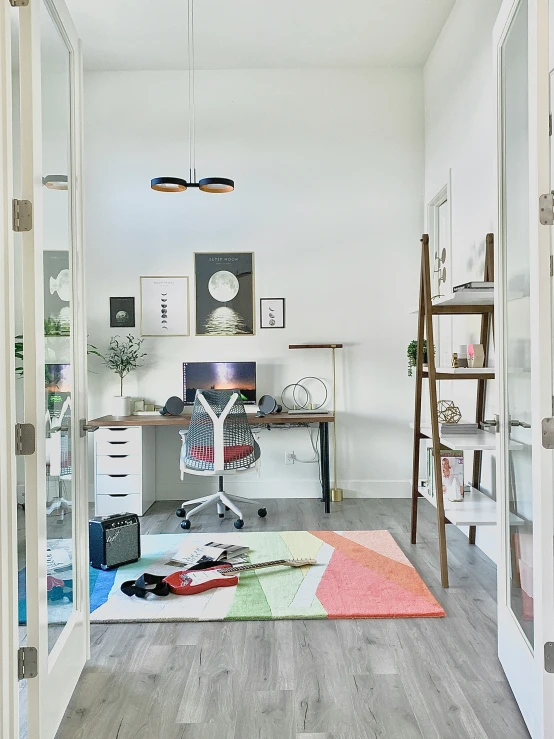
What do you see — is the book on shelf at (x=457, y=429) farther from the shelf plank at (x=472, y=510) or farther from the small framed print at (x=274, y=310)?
the small framed print at (x=274, y=310)

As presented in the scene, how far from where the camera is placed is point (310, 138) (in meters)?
5.21

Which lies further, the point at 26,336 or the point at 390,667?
the point at 390,667

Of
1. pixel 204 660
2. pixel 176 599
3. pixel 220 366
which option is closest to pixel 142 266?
pixel 220 366

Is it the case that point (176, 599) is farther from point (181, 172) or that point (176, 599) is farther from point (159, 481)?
point (181, 172)

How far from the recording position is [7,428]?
1592mm

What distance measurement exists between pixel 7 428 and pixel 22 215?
0.55 meters

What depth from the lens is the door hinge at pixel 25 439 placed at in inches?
65.7

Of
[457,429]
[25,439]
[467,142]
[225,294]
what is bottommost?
[457,429]

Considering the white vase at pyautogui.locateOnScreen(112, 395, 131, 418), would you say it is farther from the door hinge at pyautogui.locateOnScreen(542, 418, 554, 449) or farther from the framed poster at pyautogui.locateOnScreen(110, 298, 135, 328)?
the door hinge at pyautogui.locateOnScreen(542, 418, 554, 449)

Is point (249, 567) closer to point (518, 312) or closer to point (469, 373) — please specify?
point (469, 373)

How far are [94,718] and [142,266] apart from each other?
381cm

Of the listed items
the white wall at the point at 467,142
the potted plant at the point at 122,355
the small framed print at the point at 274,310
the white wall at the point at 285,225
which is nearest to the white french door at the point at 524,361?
the white wall at the point at 467,142

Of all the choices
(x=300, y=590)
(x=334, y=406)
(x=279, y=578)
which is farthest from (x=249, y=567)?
(x=334, y=406)

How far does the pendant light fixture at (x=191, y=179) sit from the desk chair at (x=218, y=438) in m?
1.31
